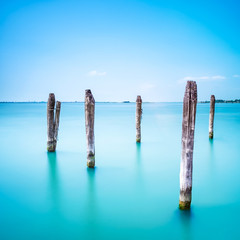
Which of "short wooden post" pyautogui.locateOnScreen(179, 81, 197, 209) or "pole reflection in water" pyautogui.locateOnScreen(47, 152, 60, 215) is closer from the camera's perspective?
"short wooden post" pyautogui.locateOnScreen(179, 81, 197, 209)

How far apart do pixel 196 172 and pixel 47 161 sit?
580 cm

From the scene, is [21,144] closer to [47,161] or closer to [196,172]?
[47,161]

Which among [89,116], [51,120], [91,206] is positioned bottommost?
[91,206]

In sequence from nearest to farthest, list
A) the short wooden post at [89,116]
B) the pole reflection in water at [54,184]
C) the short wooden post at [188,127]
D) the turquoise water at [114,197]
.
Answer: the short wooden post at [188,127] < the turquoise water at [114,197] < the pole reflection in water at [54,184] < the short wooden post at [89,116]

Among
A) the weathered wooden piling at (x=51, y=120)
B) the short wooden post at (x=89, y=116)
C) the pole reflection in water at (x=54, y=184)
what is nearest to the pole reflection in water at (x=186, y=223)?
the pole reflection in water at (x=54, y=184)

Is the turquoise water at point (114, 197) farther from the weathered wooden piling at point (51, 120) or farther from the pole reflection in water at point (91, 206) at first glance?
the weathered wooden piling at point (51, 120)

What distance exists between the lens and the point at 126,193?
6125mm

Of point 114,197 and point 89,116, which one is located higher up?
point 89,116

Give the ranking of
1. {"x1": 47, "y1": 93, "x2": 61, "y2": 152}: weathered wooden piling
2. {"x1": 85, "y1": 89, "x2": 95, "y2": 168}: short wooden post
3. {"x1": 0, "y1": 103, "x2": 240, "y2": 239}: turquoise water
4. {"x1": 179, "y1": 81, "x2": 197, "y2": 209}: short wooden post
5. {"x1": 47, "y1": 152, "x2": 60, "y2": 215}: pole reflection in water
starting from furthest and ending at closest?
{"x1": 47, "y1": 93, "x2": 61, "y2": 152}: weathered wooden piling, {"x1": 85, "y1": 89, "x2": 95, "y2": 168}: short wooden post, {"x1": 47, "y1": 152, "x2": 60, "y2": 215}: pole reflection in water, {"x1": 0, "y1": 103, "x2": 240, "y2": 239}: turquoise water, {"x1": 179, "y1": 81, "x2": 197, "y2": 209}: short wooden post

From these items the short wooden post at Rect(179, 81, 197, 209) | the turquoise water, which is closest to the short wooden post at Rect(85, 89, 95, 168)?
the turquoise water

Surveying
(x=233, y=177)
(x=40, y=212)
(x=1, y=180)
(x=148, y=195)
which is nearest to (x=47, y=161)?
(x=1, y=180)

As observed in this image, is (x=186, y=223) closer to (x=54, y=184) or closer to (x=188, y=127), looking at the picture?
(x=188, y=127)

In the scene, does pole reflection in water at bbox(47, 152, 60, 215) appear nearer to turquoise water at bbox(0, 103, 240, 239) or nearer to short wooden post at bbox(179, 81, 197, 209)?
turquoise water at bbox(0, 103, 240, 239)

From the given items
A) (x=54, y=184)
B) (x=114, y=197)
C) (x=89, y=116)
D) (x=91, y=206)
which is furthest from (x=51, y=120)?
(x=91, y=206)
